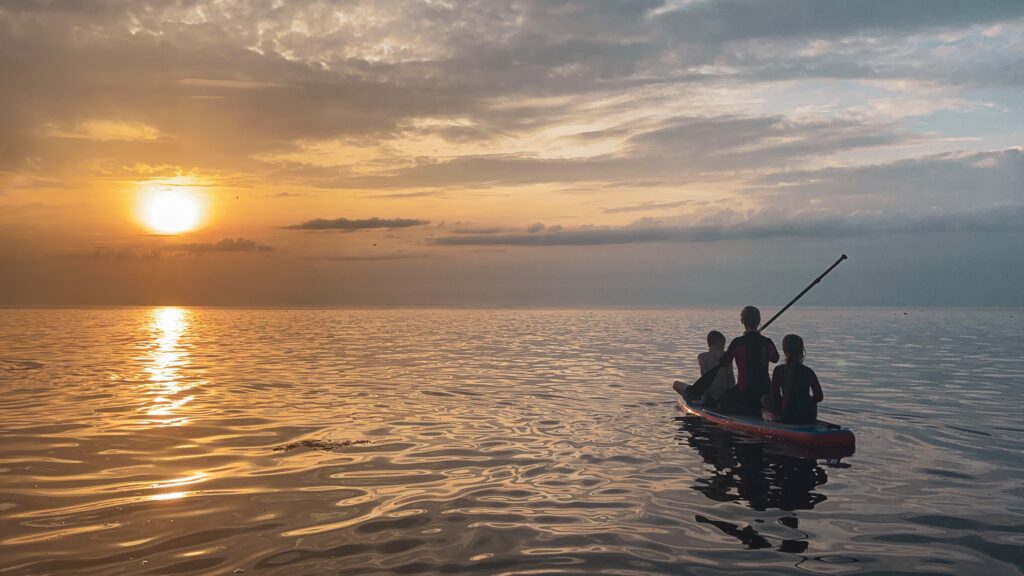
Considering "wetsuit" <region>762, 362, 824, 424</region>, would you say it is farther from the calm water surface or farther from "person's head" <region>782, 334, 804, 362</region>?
the calm water surface

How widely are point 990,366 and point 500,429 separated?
89.0 feet

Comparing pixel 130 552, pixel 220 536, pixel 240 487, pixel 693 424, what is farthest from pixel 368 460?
pixel 693 424

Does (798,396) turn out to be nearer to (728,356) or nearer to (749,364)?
(749,364)

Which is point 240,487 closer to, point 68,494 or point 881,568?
point 68,494

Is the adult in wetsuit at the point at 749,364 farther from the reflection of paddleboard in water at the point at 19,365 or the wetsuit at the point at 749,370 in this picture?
the reflection of paddleboard in water at the point at 19,365

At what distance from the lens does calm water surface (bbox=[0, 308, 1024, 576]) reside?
822cm

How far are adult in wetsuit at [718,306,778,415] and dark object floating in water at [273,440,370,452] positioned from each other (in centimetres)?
820

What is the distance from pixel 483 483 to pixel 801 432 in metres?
6.79

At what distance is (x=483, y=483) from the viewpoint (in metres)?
11.5

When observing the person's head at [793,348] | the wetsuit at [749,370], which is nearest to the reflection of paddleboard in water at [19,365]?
the wetsuit at [749,370]

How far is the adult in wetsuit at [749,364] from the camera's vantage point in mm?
16109

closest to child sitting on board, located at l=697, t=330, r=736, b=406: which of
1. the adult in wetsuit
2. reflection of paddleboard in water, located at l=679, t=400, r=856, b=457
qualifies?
the adult in wetsuit

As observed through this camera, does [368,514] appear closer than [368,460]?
Yes

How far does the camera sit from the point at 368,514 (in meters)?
9.71
